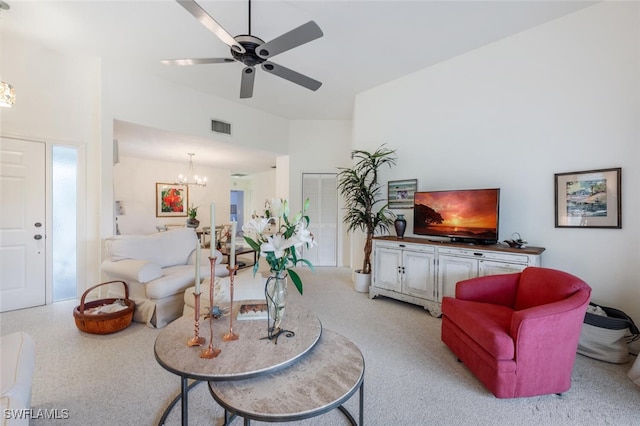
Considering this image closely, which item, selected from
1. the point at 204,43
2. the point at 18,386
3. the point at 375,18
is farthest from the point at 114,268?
the point at 375,18

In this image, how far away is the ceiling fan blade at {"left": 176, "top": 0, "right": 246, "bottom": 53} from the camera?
178cm

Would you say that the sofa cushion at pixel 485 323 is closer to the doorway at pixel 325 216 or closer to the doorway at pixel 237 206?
the doorway at pixel 325 216

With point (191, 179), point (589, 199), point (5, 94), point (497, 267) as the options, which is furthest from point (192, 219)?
point (589, 199)

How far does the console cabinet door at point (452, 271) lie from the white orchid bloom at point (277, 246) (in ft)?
7.87

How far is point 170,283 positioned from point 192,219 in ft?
14.6

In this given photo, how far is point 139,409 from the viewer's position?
5.52 feet

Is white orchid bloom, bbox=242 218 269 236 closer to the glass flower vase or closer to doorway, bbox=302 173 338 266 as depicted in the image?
the glass flower vase

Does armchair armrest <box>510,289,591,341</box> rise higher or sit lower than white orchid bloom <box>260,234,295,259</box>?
lower

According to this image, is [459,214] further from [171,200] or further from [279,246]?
[171,200]

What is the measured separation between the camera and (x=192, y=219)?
692 cm

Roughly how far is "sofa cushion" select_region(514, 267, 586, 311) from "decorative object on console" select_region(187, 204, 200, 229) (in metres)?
6.69

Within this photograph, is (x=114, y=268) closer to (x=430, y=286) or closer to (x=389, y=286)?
(x=389, y=286)

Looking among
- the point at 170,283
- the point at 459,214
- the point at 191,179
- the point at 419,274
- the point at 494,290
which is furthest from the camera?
the point at 191,179

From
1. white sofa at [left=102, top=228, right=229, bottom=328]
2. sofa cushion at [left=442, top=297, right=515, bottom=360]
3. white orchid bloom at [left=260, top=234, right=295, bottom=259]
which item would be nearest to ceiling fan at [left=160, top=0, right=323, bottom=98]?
white orchid bloom at [left=260, top=234, right=295, bottom=259]
